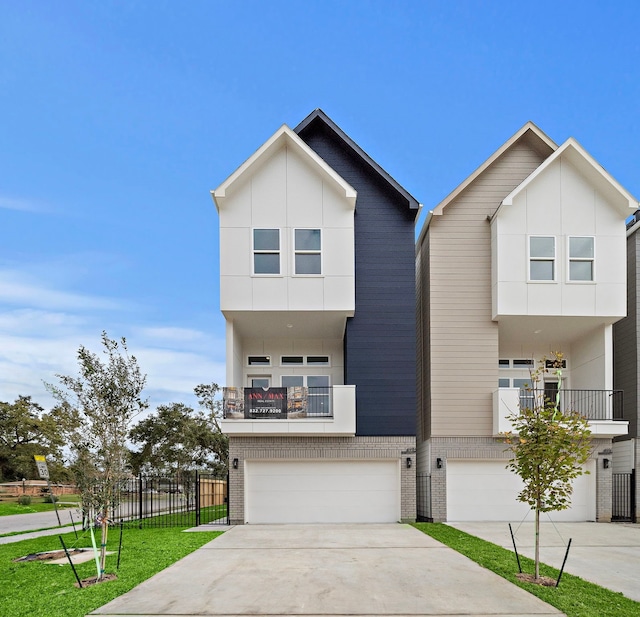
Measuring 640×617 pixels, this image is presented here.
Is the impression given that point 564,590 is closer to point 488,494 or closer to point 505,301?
point 488,494

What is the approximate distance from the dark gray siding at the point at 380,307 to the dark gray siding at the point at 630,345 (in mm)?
7004

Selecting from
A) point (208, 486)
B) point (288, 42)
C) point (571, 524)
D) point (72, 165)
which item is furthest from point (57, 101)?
point (208, 486)

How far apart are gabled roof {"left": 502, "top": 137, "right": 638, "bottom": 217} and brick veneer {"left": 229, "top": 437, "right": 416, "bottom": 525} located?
7.83 m

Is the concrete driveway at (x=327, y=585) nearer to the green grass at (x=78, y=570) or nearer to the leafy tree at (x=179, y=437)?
the green grass at (x=78, y=570)

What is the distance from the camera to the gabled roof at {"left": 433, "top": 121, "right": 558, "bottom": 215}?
17844 mm

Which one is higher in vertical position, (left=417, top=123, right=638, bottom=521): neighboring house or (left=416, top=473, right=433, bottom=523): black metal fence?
(left=417, top=123, right=638, bottom=521): neighboring house

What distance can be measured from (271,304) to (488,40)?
419 inches

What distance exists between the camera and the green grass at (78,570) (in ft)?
25.0

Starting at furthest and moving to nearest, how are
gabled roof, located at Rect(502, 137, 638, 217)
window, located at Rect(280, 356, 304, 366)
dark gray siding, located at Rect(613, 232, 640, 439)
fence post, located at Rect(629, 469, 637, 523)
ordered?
1. window, located at Rect(280, 356, 304, 366)
2. dark gray siding, located at Rect(613, 232, 640, 439)
3. fence post, located at Rect(629, 469, 637, 523)
4. gabled roof, located at Rect(502, 137, 638, 217)

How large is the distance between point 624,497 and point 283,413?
10810 mm

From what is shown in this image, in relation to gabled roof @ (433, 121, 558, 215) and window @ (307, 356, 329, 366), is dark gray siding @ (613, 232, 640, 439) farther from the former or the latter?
window @ (307, 356, 329, 366)

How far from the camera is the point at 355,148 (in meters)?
17.8

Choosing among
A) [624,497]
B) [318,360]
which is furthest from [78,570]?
[624,497]

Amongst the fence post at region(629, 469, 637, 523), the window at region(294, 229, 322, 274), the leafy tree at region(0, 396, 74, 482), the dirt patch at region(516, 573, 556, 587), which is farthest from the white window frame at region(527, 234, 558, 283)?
the leafy tree at region(0, 396, 74, 482)
